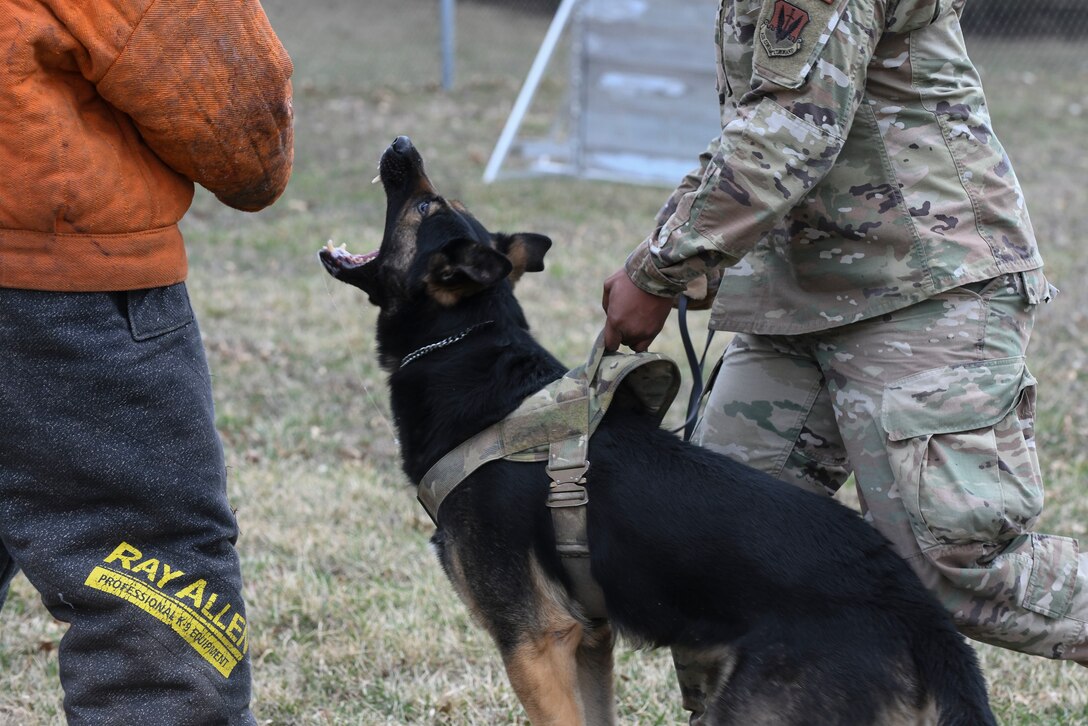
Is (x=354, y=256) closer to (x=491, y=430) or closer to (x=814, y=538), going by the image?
(x=491, y=430)

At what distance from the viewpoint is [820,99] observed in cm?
244

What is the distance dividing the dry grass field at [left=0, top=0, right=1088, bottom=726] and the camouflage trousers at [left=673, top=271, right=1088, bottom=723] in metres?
1.06

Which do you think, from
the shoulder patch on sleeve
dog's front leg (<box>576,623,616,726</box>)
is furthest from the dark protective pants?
the shoulder patch on sleeve

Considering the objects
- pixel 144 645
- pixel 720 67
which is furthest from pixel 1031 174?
pixel 144 645

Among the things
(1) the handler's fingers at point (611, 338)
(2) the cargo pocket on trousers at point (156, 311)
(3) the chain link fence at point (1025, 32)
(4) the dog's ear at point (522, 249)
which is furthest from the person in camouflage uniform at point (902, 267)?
(3) the chain link fence at point (1025, 32)

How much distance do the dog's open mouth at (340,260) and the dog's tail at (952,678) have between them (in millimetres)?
1791

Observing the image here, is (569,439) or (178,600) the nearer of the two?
(178,600)

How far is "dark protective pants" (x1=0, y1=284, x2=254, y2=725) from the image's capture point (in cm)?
233

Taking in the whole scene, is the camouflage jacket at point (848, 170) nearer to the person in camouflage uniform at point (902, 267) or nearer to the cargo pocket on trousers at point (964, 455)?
the person in camouflage uniform at point (902, 267)

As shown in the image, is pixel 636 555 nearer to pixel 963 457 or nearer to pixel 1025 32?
pixel 963 457

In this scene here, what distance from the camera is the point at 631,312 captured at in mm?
2742

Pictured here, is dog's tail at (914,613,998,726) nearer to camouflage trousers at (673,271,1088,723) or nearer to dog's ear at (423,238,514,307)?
camouflage trousers at (673,271,1088,723)

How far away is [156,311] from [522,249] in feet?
3.92

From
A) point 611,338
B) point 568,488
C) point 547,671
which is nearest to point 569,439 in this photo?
point 568,488
